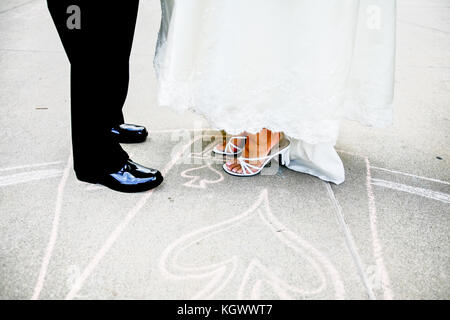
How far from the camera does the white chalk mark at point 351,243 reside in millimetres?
1160

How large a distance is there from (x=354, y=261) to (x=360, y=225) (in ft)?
0.73

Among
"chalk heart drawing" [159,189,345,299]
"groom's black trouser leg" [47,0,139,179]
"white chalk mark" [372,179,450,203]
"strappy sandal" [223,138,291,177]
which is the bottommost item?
"chalk heart drawing" [159,189,345,299]

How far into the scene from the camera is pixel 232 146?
1.91 metres

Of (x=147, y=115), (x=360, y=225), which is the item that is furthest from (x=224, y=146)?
(x=360, y=225)

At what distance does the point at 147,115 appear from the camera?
234 centimetres

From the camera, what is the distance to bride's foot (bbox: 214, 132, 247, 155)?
6.25ft

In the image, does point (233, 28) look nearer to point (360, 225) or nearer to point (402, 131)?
point (360, 225)

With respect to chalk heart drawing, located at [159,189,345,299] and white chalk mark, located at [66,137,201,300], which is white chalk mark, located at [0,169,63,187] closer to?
white chalk mark, located at [66,137,201,300]

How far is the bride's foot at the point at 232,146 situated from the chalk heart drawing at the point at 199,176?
0.13m

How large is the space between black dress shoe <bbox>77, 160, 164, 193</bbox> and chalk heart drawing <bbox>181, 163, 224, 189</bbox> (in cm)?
18

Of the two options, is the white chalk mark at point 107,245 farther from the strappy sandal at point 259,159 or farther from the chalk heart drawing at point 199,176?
the strappy sandal at point 259,159

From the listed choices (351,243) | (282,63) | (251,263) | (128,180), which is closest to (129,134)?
(128,180)

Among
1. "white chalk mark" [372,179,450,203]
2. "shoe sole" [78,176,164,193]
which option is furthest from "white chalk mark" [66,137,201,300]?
"white chalk mark" [372,179,450,203]

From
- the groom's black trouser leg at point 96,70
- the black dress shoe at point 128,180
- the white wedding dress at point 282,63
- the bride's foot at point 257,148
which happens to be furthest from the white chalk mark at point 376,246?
the groom's black trouser leg at point 96,70
